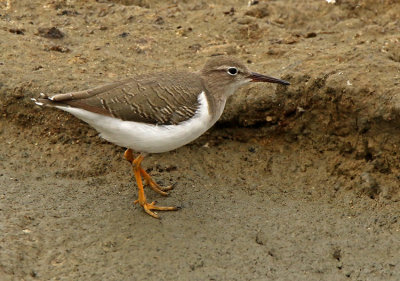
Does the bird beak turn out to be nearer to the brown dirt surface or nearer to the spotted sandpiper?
the brown dirt surface

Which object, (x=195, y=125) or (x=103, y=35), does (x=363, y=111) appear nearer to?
(x=195, y=125)

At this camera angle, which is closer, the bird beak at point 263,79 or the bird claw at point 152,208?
the bird claw at point 152,208

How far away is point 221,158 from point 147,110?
4.64ft

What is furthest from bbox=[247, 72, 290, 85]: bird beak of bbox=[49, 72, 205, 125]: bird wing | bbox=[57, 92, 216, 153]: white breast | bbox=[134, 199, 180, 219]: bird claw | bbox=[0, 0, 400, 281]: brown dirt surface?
bbox=[134, 199, 180, 219]: bird claw

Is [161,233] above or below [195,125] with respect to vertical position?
below

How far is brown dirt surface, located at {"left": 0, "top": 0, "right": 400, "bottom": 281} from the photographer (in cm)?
550

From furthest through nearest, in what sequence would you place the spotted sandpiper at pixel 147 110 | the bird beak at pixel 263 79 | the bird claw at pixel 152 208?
the bird beak at pixel 263 79
the bird claw at pixel 152 208
the spotted sandpiper at pixel 147 110

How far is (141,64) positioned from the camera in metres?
7.96

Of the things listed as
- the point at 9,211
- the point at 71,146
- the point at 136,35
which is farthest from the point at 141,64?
the point at 9,211

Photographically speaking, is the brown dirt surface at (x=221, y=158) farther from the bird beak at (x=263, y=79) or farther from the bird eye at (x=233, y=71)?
the bird eye at (x=233, y=71)

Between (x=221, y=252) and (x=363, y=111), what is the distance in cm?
245

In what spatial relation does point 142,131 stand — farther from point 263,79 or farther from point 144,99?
point 263,79

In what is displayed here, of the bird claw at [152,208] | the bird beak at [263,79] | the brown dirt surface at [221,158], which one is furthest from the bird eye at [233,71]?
the bird claw at [152,208]

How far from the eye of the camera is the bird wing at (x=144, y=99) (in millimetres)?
5922
